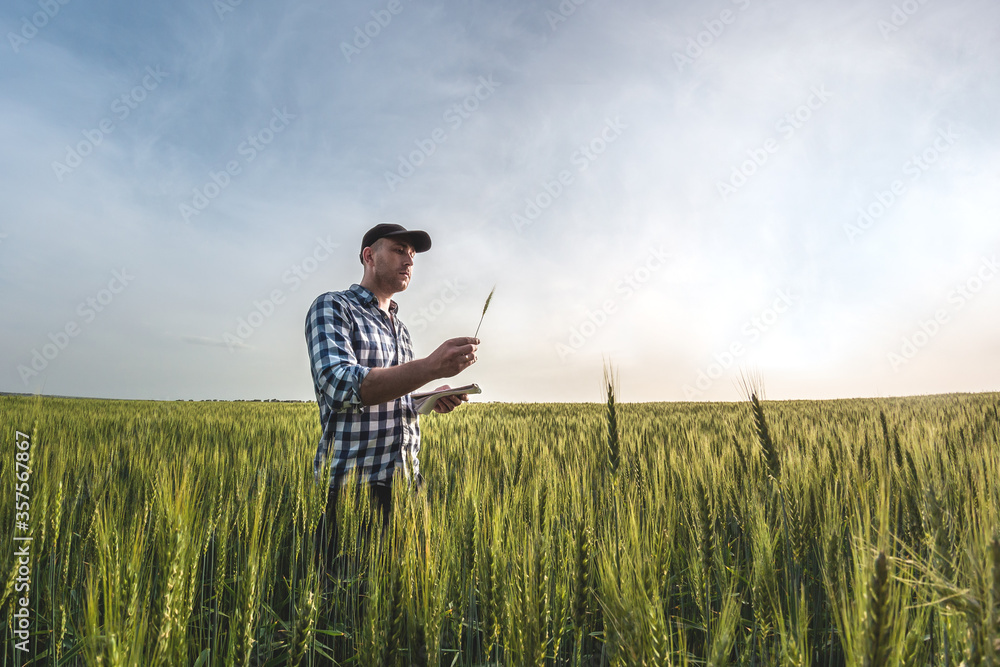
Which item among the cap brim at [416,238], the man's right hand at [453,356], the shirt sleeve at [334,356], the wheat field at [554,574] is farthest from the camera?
the cap brim at [416,238]

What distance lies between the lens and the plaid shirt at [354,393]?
2.33 m

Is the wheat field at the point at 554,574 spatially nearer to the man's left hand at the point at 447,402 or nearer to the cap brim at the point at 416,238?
the man's left hand at the point at 447,402

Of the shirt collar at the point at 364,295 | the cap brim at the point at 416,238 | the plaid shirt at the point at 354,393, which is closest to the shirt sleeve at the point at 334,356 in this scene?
the plaid shirt at the point at 354,393

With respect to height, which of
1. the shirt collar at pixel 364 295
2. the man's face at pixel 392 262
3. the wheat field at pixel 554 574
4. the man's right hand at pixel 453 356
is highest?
the man's face at pixel 392 262

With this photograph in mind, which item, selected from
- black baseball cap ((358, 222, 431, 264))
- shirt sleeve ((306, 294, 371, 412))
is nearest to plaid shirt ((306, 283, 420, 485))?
shirt sleeve ((306, 294, 371, 412))

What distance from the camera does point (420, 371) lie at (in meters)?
2.15

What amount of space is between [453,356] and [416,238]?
1.17 m

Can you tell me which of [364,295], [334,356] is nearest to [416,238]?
[364,295]

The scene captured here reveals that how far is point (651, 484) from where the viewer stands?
104 inches

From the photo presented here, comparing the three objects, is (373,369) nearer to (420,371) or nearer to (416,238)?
(420,371)

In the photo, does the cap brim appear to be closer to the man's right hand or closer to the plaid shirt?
the plaid shirt

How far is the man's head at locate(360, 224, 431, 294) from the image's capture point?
9.71 feet

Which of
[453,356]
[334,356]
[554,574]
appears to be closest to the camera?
[554,574]

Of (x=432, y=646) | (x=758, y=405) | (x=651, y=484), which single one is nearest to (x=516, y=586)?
(x=432, y=646)
